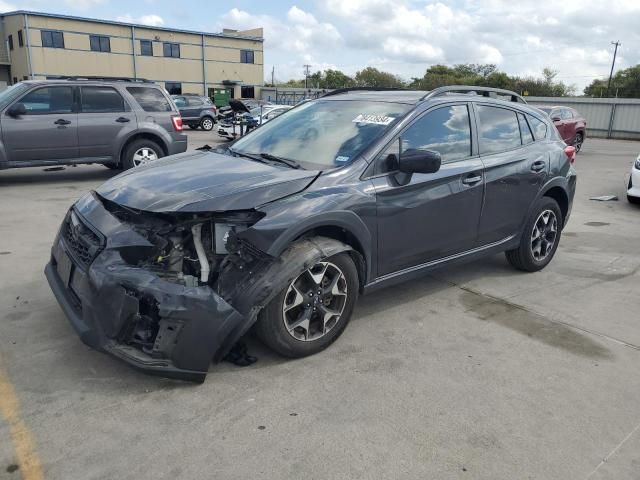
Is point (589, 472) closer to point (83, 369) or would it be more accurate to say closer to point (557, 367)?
point (557, 367)

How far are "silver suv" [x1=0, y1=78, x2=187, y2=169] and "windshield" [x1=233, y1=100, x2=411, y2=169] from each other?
18.8 feet

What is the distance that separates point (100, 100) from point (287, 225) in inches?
300

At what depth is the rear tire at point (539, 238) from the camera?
5.14 meters

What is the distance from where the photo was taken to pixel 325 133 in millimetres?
4156

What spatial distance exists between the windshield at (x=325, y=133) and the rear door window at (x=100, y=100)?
586cm

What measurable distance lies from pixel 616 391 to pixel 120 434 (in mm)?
2861

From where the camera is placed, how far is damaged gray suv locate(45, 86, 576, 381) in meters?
3.02

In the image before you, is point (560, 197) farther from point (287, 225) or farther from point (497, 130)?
point (287, 225)

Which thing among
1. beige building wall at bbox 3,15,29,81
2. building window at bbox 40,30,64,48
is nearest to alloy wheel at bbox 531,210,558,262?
beige building wall at bbox 3,15,29,81

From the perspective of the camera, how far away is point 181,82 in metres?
54.0

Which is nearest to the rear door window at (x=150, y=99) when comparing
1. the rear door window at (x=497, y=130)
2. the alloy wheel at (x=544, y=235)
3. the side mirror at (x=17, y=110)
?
the side mirror at (x=17, y=110)

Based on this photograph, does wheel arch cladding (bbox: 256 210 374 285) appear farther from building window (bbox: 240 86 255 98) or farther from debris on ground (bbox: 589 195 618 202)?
building window (bbox: 240 86 255 98)

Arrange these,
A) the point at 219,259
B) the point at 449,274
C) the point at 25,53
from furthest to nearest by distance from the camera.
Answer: the point at 25,53, the point at 449,274, the point at 219,259

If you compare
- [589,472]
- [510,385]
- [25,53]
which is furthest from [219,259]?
[25,53]
